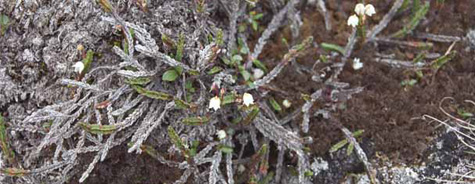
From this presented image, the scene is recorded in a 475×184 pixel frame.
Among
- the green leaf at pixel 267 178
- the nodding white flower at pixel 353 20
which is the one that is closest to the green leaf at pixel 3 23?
the green leaf at pixel 267 178

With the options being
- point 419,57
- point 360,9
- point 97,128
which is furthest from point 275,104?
point 97,128

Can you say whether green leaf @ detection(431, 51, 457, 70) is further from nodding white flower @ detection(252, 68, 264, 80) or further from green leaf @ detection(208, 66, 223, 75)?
green leaf @ detection(208, 66, 223, 75)

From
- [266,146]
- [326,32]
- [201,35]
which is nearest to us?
[266,146]

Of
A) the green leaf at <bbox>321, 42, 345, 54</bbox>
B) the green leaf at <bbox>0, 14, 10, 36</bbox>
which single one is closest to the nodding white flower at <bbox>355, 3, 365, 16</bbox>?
the green leaf at <bbox>321, 42, 345, 54</bbox>

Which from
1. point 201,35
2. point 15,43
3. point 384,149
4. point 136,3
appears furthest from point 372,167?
point 15,43

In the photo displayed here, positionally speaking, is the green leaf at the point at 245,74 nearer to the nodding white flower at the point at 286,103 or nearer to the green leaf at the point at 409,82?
the nodding white flower at the point at 286,103

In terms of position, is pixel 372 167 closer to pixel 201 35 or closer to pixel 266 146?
pixel 266 146
